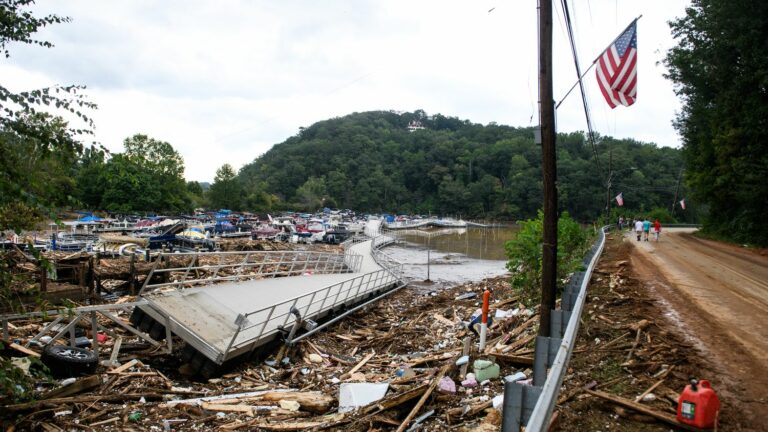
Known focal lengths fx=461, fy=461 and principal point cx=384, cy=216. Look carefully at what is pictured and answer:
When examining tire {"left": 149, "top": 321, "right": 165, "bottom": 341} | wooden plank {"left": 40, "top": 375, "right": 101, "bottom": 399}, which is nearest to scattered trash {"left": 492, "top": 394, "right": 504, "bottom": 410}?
wooden plank {"left": 40, "top": 375, "right": 101, "bottom": 399}

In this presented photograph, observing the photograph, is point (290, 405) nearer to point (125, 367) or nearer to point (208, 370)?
point (208, 370)

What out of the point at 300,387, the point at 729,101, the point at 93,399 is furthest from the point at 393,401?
the point at 729,101

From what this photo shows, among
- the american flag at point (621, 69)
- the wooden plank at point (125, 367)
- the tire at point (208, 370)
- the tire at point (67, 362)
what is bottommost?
the tire at point (208, 370)

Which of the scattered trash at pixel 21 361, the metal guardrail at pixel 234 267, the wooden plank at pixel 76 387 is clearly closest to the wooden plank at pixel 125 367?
the wooden plank at pixel 76 387

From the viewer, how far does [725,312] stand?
9203mm

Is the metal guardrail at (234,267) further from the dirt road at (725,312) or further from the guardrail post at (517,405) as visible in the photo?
the dirt road at (725,312)

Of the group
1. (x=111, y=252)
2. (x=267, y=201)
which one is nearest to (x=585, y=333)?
(x=111, y=252)

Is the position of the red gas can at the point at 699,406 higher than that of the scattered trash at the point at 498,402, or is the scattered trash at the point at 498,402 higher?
the red gas can at the point at 699,406

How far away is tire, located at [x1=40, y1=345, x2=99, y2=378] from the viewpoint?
27.6ft

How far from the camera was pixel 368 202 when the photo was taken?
552ft

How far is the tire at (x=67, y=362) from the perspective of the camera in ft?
27.6

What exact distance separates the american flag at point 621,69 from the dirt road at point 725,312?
4.87 m

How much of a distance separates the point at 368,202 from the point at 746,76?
14591cm

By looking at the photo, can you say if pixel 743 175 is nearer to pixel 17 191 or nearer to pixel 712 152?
pixel 712 152
